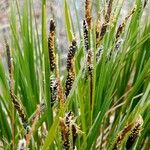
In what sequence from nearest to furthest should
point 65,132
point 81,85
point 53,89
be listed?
point 65,132
point 53,89
point 81,85

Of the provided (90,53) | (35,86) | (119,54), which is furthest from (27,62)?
(90,53)

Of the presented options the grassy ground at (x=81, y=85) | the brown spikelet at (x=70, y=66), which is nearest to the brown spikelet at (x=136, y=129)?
the grassy ground at (x=81, y=85)

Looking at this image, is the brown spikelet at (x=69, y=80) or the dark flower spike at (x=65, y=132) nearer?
the dark flower spike at (x=65, y=132)

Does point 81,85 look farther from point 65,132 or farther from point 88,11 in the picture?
point 65,132

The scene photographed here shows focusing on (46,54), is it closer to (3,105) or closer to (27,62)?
(27,62)

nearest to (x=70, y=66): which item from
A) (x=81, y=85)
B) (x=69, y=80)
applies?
(x=69, y=80)

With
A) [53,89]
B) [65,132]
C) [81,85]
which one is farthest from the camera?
[81,85]

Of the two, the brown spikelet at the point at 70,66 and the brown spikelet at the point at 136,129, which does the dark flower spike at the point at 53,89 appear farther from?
the brown spikelet at the point at 136,129

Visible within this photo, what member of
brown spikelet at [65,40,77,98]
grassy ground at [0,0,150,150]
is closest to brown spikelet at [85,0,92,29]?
grassy ground at [0,0,150,150]
